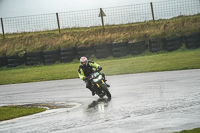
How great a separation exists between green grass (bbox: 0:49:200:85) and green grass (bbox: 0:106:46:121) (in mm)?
10176

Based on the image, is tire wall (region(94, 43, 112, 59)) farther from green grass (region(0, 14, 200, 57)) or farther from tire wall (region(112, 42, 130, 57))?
green grass (region(0, 14, 200, 57))

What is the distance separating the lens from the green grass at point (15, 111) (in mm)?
10438

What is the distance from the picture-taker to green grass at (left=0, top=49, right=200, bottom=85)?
21453 millimetres

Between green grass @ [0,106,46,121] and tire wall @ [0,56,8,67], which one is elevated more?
tire wall @ [0,56,8,67]

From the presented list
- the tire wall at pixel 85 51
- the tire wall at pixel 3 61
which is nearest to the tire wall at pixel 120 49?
the tire wall at pixel 85 51

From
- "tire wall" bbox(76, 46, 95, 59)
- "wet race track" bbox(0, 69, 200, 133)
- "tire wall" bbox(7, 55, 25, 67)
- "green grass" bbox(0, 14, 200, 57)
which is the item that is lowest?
"wet race track" bbox(0, 69, 200, 133)

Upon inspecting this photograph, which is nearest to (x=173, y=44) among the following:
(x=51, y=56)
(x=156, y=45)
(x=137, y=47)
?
(x=156, y=45)

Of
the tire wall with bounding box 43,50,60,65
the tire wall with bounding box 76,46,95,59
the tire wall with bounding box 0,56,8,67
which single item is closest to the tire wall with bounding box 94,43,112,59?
the tire wall with bounding box 76,46,95,59

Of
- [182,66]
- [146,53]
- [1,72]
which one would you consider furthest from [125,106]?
[1,72]

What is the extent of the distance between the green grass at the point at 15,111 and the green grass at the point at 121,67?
33.4 ft

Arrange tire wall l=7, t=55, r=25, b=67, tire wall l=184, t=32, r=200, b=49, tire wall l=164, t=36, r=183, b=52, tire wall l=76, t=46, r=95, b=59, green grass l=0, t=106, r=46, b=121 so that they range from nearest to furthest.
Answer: green grass l=0, t=106, r=46, b=121 → tire wall l=184, t=32, r=200, b=49 → tire wall l=164, t=36, r=183, b=52 → tire wall l=76, t=46, r=95, b=59 → tire wall l=7, t=55, r=25, b=67

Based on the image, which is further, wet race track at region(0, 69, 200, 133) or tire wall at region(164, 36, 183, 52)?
tire wall at region(164, 36, 183, 52)

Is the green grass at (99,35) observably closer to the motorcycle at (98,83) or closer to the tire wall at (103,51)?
the tire wall at (103,51)

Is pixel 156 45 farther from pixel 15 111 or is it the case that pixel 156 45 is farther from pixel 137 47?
pixel 15 111
